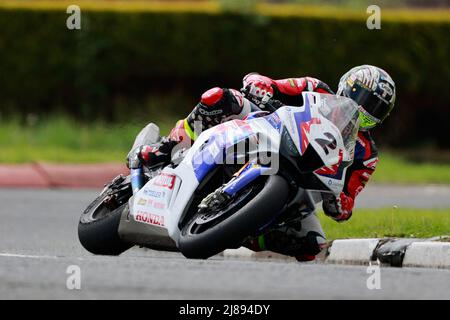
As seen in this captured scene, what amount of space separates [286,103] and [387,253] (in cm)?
146

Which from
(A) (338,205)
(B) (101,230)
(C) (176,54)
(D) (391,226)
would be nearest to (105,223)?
(B) (101,230)

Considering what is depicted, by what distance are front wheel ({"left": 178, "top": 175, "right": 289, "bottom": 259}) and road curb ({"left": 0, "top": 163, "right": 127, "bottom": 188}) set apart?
923 cm

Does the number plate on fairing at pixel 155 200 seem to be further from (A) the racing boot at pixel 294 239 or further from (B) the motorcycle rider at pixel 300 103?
(A) the racing boot at pixel 294 239

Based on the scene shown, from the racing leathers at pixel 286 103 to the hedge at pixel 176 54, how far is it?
483 inches

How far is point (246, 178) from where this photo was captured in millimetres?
8484

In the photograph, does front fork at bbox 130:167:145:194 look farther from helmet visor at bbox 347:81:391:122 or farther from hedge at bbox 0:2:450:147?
hedge at bbox 0:2:450:147

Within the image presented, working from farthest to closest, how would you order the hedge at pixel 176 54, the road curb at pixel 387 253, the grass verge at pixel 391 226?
1. the hedge at pixel 176 54
2. the grass verge at pixel 391 226
3. the road curb at pixel 387 253

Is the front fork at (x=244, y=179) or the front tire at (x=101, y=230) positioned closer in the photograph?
the front fork at (x=244, y=179)

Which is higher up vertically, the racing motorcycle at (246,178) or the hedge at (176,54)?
the hedge at (176,54)

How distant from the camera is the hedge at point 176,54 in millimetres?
21578

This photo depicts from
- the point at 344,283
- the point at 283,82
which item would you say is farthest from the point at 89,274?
the point at 283,82

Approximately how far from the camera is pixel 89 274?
8070mm

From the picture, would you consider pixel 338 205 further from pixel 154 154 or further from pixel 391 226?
pixel 391 226

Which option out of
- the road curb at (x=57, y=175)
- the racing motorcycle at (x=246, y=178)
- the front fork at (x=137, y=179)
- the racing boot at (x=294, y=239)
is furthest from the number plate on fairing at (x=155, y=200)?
the road curb at (x=57, y=175)
